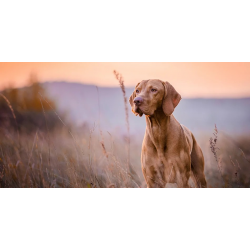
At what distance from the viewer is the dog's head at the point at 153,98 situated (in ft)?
12.5

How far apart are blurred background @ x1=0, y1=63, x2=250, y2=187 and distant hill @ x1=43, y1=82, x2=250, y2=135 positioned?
0.05 ft

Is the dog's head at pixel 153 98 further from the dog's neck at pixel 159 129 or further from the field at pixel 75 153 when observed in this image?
the field at pixel 75 153

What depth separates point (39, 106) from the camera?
466 cm

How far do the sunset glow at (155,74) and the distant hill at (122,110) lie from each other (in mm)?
104

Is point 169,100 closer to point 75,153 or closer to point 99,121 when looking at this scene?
point 99,121

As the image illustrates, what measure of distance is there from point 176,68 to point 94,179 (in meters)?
1.91

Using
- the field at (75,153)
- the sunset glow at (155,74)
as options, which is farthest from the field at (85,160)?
the sunset glow at (155,74)

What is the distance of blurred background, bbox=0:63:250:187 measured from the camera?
4.50 m

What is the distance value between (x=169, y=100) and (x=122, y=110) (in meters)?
0.87

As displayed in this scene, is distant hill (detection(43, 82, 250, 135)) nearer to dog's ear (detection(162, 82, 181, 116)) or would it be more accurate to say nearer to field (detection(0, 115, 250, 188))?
field (detection(0, 115, 250, 188))

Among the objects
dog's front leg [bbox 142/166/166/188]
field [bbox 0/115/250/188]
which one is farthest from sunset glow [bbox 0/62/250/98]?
dog's front leg [bbox 142/166/166/188]

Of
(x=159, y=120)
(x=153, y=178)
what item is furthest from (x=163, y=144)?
(x=153, y=178)

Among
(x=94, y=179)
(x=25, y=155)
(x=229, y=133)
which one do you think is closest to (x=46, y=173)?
(x=25, y=155)

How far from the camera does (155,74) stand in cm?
454
